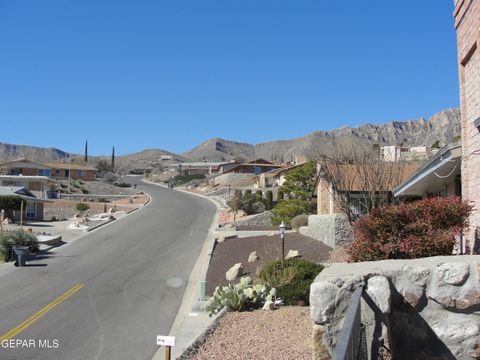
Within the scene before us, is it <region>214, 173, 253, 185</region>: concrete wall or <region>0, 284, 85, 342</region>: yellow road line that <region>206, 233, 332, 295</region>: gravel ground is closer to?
<region>0, 284, 85, 342</region>: yellow road line

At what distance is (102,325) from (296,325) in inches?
239

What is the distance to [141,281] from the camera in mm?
21266

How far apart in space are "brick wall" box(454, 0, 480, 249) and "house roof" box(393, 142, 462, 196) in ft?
1.32

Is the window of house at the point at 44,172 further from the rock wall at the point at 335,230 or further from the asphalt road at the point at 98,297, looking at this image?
the rock wall at the point at 335,230

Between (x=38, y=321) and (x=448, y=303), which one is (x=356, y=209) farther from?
(x=448, y=303)

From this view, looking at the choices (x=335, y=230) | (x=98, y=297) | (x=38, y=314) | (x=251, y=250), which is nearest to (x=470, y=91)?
(x=335, y=230)

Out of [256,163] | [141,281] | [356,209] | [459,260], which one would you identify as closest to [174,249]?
[141,281]

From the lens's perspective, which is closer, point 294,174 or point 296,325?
point 296,325

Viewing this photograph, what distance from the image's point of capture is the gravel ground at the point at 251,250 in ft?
67.1

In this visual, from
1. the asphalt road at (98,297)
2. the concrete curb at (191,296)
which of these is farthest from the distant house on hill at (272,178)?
the concrete curb at (191,296)

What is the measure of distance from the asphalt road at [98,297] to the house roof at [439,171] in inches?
316

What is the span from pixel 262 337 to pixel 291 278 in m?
4.87

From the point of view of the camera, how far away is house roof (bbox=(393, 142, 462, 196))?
1257cm

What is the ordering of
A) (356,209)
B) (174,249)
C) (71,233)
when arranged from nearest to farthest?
(356,209)
(174,249)
(71,233)
